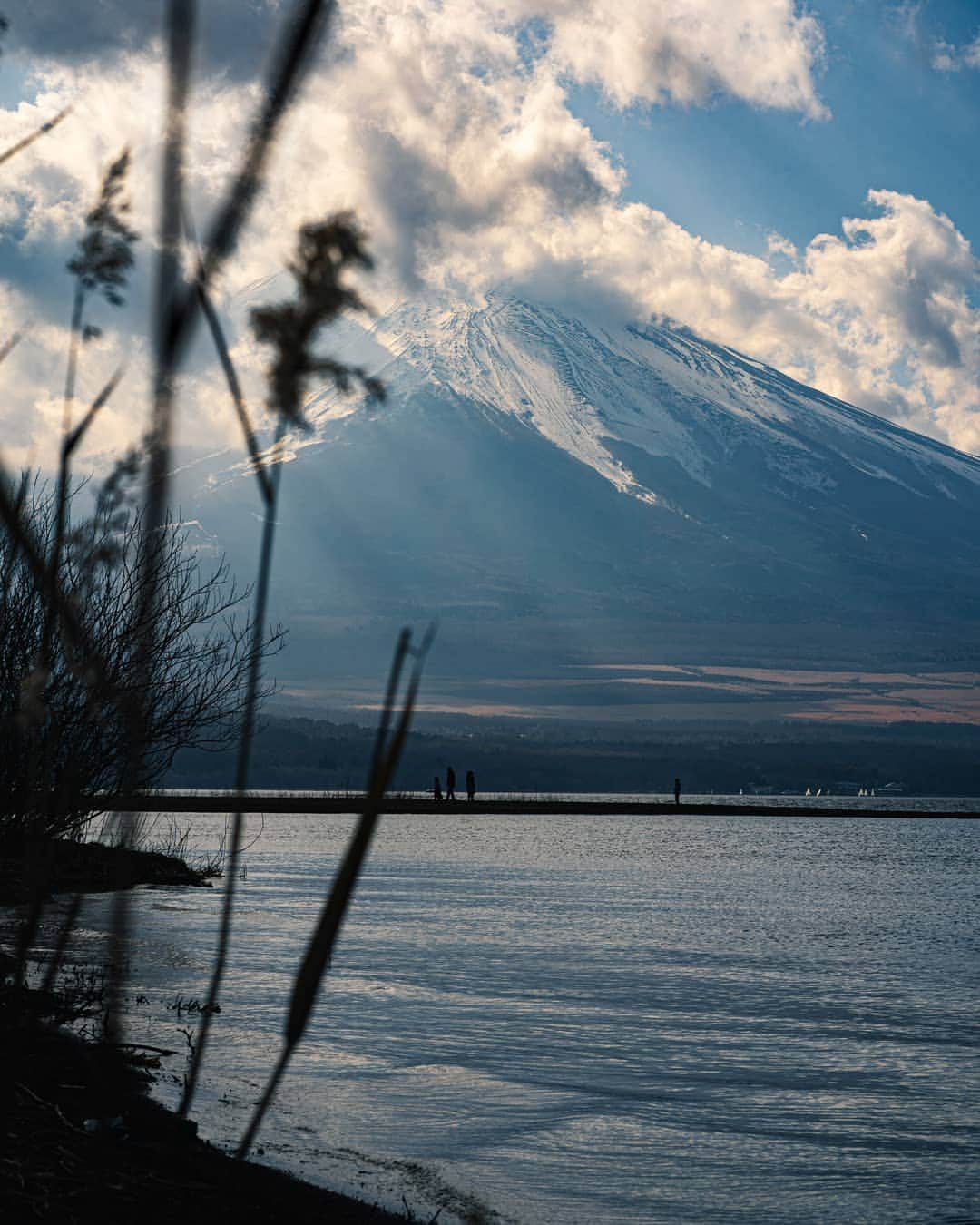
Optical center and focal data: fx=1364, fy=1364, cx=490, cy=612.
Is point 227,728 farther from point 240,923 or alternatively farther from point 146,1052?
point 146,1052

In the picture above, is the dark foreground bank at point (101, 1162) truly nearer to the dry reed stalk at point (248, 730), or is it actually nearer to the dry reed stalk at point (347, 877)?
the dry reed stalk at point (248, 730)

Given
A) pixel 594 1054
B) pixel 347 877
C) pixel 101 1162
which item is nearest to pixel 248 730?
pixel 347 877

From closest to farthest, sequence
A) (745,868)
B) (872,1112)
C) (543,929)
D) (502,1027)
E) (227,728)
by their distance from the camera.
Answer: (872,1112), (502,1027), (227,728), (543,929), (745,868)

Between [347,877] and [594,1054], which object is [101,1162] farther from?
[594,1054]

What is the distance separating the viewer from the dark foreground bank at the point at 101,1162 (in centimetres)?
293

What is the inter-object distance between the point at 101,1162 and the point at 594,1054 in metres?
11.8

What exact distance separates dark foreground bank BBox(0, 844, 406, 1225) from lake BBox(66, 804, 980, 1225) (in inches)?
17.8

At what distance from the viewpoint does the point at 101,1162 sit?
1146mm

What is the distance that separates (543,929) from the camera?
24.9m

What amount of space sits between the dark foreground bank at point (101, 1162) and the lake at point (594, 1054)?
453 mm

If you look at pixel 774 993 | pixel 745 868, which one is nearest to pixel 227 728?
pixel 774 993

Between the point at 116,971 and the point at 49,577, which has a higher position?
the point at 49,577

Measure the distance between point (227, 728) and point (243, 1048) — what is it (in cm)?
692

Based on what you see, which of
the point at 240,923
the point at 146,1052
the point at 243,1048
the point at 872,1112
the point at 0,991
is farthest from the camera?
the point at 240,923
